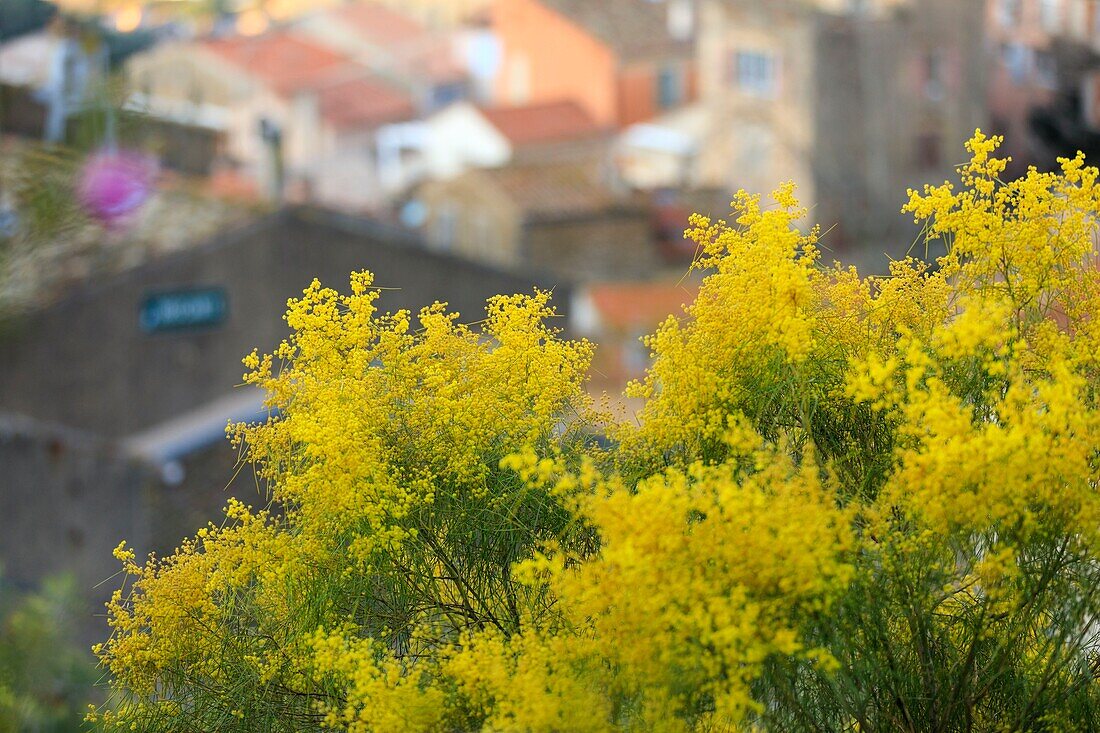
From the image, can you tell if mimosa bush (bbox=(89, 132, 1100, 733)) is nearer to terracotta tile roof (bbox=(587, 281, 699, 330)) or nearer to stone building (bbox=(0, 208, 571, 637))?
stone building (bbox=(0, 208, 571, 637))

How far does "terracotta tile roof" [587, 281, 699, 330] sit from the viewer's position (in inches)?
1357

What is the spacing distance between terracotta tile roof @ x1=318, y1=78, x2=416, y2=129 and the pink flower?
37094mm

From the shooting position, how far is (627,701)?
505 cm

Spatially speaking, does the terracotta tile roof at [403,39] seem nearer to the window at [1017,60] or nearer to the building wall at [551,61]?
the building wall at [551,61]

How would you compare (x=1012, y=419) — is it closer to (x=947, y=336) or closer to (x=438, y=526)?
(x=947, y=336)

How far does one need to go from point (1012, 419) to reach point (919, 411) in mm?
273

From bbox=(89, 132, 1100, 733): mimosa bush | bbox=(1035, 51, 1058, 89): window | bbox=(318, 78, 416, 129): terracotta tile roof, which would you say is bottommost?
bbox=(318, 78, 416, 129): terracotta tile roof

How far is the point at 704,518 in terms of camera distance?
5.20 m

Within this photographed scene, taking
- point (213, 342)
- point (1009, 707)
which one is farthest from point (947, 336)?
point (213, 342)

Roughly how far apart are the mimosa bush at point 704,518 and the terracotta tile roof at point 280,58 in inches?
1556

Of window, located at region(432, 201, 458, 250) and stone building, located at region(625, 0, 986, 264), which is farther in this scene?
stone building, located at region(625, 0, 986, 264)

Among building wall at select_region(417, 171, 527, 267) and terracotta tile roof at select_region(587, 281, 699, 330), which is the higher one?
building wall at select_region(417, 171, 527, 267)

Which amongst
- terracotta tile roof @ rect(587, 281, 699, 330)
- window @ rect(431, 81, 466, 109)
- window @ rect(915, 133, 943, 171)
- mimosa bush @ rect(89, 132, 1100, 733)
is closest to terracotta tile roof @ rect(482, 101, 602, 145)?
terracotta tile roof @ rect(587, 281, 699, 330)

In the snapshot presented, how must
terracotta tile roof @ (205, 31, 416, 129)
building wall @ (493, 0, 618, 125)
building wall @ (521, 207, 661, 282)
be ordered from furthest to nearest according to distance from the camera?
terracotta tile roof @ (205, 31, 416, 129) → building wall @ (493, 0, 618, 125) → building wall @ (521, 207, 661, 282)
